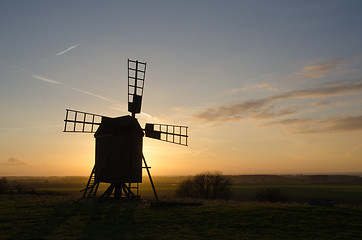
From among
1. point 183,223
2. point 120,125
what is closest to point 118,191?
point 120,125

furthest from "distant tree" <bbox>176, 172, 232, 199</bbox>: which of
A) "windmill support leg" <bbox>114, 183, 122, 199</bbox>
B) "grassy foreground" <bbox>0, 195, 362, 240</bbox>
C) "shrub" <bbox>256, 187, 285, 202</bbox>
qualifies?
"grassy foreground" <bbox>0, 195, 362, 240</bbox>

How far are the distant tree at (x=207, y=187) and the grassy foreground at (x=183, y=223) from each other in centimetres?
2457

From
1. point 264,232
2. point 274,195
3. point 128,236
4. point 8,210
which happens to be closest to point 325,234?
point 264,232

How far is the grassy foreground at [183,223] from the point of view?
1384 cm

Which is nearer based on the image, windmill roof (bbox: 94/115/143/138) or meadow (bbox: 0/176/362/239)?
meadow (bbox: 0/176/362/239)

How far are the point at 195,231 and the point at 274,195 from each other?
3014 cm

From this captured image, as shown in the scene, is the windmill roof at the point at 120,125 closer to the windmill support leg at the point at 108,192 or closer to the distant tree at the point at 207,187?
the windmill support leg at the point at 108,192

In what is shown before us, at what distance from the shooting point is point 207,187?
150 feet

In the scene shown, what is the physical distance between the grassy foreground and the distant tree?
2457cm

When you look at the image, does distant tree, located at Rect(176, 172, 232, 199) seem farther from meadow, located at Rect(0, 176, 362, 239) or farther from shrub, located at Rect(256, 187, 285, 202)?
meadow, located at Rect(0, 176, 362, 239)

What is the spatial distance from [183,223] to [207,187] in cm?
2974

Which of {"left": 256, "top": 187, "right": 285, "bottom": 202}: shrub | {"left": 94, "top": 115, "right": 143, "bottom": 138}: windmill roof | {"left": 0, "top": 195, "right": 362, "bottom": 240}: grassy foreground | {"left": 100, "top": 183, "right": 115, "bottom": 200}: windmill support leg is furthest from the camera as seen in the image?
{"left": 256, "top": 187, "right": 285, "bottom": 202}: shrub

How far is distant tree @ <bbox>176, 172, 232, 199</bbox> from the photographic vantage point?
4534cm

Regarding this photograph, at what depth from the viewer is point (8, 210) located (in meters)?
21.0
